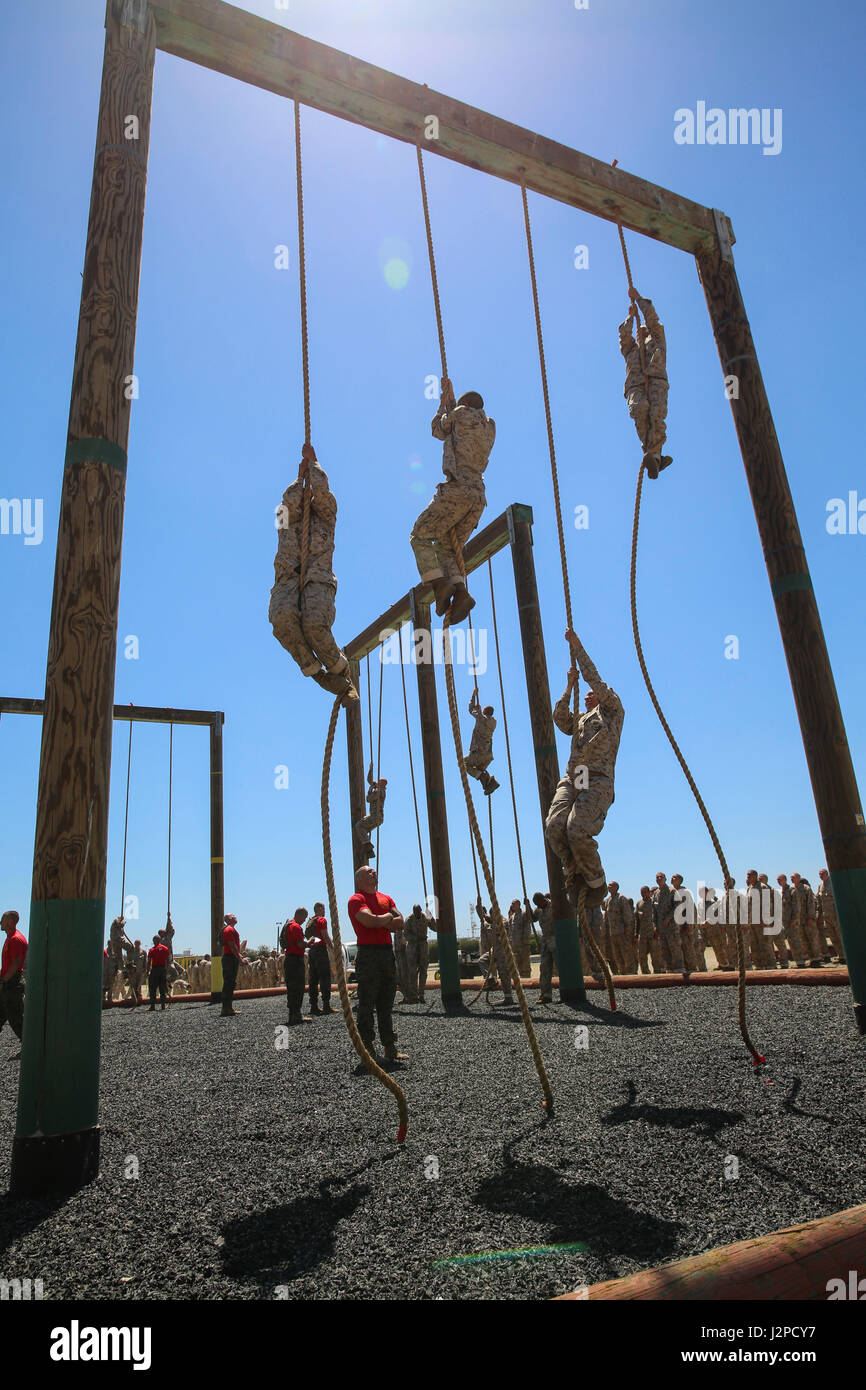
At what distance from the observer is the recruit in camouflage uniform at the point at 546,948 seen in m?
9.80

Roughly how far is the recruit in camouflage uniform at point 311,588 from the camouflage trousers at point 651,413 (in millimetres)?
2280

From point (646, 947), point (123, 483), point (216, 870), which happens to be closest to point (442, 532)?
point (123, 483)

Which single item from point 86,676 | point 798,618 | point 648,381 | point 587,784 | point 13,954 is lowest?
point 13,954

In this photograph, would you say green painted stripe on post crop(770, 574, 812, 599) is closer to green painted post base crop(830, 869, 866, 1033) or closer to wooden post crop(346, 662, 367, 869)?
green painted post base crop(830, 869, 866, 1033)

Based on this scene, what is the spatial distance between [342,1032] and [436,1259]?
6314mm

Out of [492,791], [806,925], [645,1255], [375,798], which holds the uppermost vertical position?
[375,798]

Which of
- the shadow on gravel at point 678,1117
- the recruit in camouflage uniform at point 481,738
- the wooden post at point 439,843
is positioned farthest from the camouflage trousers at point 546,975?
the shadow on gravel at point 678,1117

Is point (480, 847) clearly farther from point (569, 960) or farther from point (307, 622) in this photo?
point (569, 960)

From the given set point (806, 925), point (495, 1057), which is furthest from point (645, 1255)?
point (806, 925)

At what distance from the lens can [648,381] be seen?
524cm

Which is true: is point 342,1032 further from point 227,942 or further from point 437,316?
point 437,316

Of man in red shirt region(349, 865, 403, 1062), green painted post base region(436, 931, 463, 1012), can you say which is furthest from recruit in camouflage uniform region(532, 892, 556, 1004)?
man in red shirt region(349, 865, 403, 1062)

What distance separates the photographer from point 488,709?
10469 millimetres

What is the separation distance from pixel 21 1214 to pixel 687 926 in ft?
36.8
